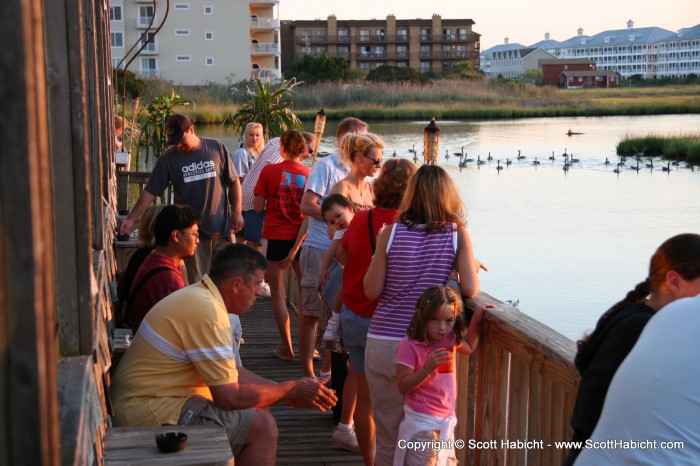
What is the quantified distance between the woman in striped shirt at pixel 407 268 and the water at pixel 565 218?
10.8m

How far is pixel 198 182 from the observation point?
285 inches

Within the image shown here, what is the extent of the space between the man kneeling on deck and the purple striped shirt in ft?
1.84

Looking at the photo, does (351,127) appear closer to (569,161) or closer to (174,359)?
(174,359)

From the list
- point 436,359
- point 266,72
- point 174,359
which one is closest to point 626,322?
point 436,359

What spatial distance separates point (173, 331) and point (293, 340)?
14.7 feet

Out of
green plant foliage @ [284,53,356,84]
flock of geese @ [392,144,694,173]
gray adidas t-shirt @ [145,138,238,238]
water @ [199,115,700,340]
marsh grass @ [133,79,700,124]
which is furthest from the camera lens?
green plant foliage @ [284,53,356,84]

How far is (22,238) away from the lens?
1.02m

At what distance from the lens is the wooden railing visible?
12.1 feet

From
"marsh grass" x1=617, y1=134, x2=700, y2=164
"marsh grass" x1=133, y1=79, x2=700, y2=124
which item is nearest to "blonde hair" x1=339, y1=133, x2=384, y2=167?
"marsh grass" x1=617, y1=134, x2=700, y2=164

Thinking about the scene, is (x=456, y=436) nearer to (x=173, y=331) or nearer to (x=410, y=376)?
(x=410, y=376)

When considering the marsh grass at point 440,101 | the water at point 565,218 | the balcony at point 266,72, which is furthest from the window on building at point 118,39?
the water at point 565,218

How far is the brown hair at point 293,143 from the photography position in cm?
696

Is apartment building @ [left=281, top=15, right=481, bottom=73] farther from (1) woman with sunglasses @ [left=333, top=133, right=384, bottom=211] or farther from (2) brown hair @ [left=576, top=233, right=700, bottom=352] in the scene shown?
(2) brown hair @ [left=576, top=233, right=700, bottom=352]

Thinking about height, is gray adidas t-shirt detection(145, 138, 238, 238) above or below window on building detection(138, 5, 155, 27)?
below
